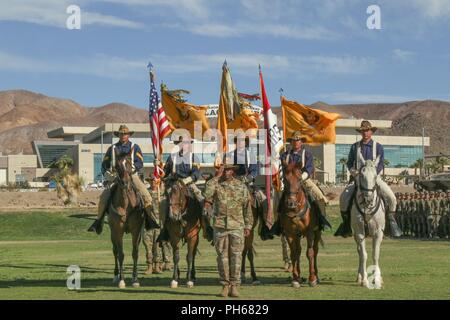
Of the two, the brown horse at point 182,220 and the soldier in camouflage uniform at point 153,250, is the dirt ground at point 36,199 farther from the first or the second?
the brown horse at point 182,220

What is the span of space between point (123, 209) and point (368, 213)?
543 cm

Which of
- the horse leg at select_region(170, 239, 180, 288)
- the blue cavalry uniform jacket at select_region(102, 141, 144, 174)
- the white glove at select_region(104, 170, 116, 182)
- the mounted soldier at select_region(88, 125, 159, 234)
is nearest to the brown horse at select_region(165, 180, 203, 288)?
the horse leg at select_region(170, 239, 180, 288)

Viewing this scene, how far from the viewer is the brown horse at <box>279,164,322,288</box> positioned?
742 inches

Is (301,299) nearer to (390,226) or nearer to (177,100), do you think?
(390,226)

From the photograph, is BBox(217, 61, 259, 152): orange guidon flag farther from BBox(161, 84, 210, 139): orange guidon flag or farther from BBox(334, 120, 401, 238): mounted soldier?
BBox(334, 120, 401, 238): mounted soldier

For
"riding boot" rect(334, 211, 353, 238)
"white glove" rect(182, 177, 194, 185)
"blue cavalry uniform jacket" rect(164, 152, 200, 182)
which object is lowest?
"riding boot" rect(334, 211, 353, 238)

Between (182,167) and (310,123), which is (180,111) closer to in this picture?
(310,123)

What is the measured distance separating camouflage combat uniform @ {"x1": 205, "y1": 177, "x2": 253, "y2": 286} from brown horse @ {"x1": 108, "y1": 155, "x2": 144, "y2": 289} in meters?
2.45

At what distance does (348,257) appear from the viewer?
30344 millimetres

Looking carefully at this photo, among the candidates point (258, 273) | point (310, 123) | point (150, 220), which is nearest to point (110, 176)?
point (150, 220)

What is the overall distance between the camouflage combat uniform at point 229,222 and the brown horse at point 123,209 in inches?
96.3

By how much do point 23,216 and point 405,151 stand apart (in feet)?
350

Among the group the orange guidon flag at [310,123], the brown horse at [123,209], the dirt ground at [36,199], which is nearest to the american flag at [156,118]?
the orange guidon flag at [310,123]

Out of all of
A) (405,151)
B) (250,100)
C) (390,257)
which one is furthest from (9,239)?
(405,151)
